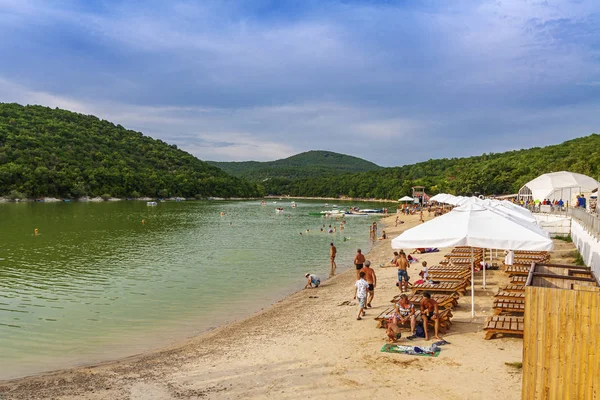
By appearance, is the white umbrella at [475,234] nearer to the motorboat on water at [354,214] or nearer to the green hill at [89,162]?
the motorboat on water at [354,214]

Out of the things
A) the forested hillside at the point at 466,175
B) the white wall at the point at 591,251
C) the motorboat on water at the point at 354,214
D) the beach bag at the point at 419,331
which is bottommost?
the beach bag at the point at 419,331

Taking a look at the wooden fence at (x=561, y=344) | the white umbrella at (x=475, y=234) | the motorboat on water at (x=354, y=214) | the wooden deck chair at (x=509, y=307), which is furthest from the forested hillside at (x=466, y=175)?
the wooden fence at (x=561, y=344)

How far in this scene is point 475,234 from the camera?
28.8 feet

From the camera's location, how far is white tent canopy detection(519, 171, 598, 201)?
1319 inches

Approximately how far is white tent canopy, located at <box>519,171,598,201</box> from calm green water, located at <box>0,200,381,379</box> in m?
15.2

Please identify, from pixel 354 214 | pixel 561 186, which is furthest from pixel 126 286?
pixel 354 214

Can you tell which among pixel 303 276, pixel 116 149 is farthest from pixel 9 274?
pixel 116 149

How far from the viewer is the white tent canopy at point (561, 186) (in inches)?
1319

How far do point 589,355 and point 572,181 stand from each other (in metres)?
35.0

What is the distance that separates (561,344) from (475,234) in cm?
383

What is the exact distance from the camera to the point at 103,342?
38.2ft

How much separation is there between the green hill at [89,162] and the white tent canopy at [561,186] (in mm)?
94191

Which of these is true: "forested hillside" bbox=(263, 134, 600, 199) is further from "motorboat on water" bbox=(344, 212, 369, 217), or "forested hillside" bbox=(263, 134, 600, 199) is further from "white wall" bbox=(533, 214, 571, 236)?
"white wall" bbox=(533, 214, 571, 236)

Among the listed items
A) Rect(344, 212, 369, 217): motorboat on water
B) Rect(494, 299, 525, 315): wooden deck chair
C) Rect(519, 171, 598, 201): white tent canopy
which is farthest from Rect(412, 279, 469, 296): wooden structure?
Rect(344, 212, 369, 217): motorboat on water
